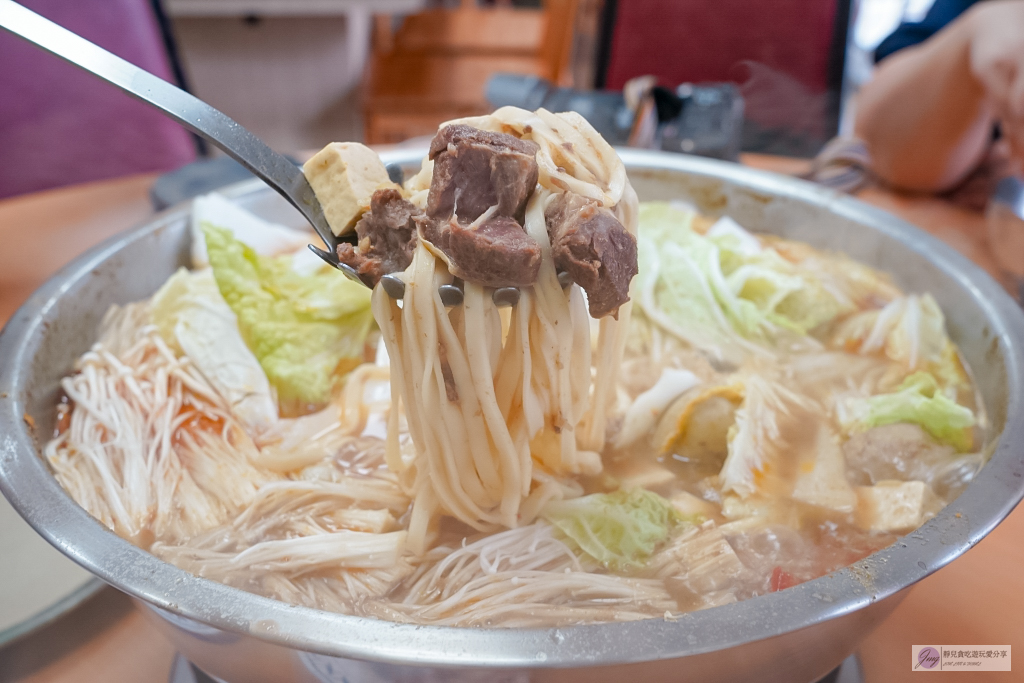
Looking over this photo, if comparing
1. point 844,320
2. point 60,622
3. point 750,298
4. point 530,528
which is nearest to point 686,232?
point 750,298

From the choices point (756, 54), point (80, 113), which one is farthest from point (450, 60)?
point (80, 113)

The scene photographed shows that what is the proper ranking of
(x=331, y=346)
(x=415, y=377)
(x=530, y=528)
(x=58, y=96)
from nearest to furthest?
(x=415, y=377), (x=530, y=528), (x=331, y=346), (x=58, y=96)

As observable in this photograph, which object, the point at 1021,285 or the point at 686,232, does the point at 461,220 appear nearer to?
the point at 686,232

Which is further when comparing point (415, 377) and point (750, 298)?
point (750, 298)

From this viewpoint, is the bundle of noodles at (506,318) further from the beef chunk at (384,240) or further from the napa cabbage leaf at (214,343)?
the napa cabbage leaf at (214,343)

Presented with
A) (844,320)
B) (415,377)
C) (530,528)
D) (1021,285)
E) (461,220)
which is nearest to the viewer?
(461,220)
